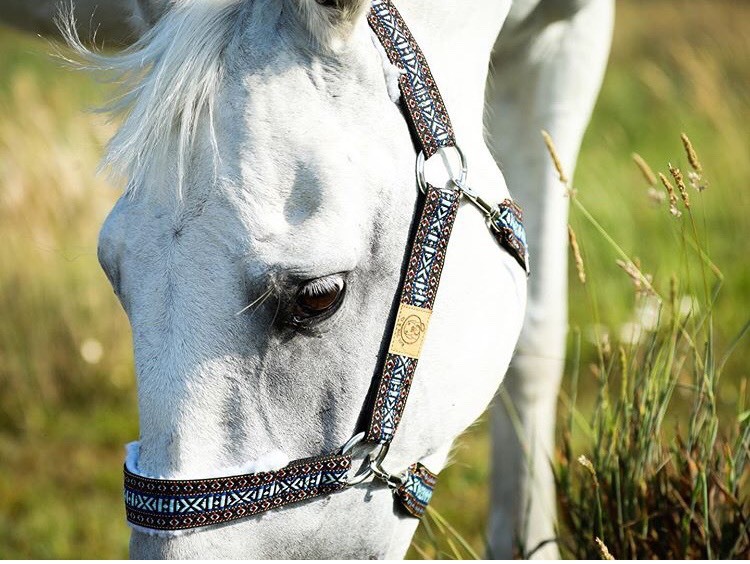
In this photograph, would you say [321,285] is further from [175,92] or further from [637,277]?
[637,277]

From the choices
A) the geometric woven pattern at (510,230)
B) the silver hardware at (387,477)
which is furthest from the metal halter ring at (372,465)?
the geometric woven pattern at (510,230)

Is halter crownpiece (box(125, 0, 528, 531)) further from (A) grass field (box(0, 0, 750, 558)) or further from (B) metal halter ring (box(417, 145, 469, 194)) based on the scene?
(A) grass field (box(0, 0, 750, 558))

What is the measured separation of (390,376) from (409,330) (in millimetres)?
88

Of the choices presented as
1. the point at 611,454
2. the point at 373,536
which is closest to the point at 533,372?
the point at 611,454

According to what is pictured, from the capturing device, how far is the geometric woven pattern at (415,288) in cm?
167

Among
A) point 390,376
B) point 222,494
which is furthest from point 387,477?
point 222,494

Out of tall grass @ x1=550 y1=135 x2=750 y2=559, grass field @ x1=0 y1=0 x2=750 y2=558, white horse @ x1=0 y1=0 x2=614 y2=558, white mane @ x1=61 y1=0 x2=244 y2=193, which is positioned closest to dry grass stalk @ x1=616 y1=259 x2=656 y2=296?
tall grass @ x1=550 y1=135 x2=750 y2=559

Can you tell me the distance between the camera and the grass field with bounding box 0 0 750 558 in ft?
12.0

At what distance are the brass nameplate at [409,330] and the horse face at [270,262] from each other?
0.10 feet

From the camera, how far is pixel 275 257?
1.52m

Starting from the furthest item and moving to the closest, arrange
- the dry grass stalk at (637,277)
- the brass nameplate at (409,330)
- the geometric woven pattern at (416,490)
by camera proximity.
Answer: the dry grass stalk at (637,277) → the geometric woven pattern at (416,490) → the brass nameplate at (409,330)

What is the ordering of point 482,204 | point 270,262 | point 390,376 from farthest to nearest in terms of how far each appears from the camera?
point 482,204 → point 390,376 → point 270,262

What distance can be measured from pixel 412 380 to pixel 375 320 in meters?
0.14

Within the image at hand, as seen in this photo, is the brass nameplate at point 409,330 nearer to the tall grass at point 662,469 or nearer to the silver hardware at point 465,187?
the silver hardware at point 465,187
